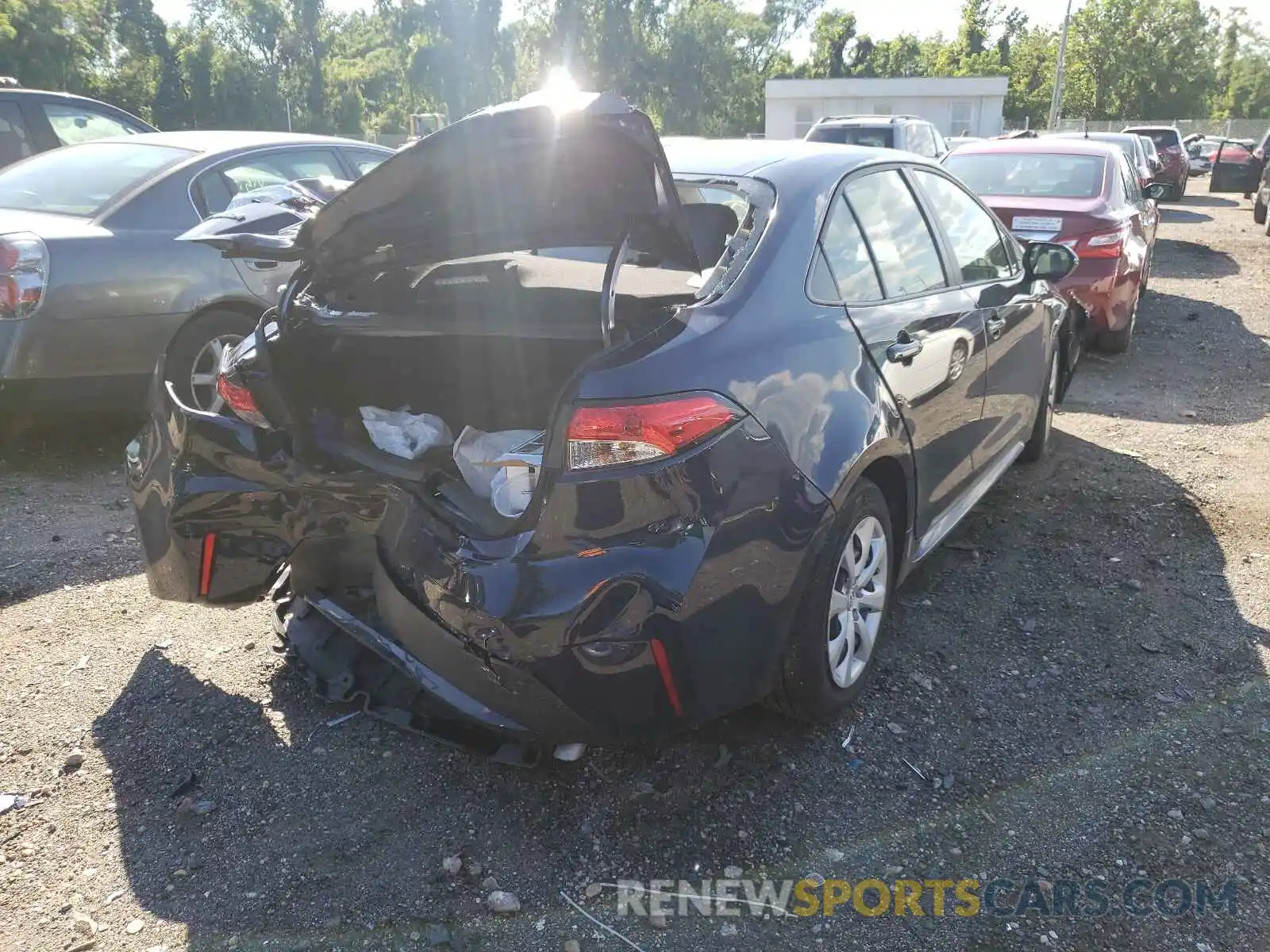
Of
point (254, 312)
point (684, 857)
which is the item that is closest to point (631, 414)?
point (684, 857)

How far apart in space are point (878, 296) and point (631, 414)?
1218mm

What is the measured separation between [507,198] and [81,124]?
23.3 ft

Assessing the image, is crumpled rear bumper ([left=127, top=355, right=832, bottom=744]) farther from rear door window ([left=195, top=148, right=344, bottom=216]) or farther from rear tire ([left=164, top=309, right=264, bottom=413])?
rear door window ([left=195, top=148, right=344, bottom=216])

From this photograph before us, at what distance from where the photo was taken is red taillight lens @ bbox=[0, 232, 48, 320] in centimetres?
449

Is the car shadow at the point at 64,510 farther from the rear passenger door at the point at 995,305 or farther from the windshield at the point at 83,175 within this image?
the rear passenger door at the point at 995,305

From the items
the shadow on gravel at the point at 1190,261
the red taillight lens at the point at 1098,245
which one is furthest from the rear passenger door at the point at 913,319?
the shadow on gravel at the point at 1190,261

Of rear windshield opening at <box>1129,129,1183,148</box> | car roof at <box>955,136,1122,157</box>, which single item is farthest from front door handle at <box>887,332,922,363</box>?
rear windshield opening at <box>1129,129,1183,148</box>

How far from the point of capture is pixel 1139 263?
25.0 feet

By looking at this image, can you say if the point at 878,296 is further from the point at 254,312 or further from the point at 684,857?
the point at 254,312

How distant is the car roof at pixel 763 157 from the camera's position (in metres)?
3.05

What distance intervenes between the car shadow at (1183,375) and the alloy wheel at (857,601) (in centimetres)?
395

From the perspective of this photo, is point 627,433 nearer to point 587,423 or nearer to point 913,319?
point 587,423

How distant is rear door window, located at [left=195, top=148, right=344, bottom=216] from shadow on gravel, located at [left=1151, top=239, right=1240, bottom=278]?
1026 centimetres

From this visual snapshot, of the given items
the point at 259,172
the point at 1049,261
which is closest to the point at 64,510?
the point at 259,172
